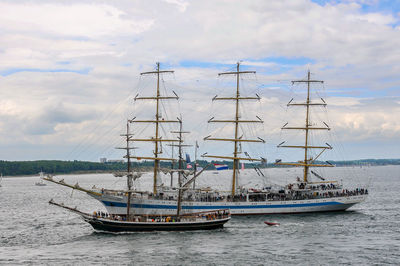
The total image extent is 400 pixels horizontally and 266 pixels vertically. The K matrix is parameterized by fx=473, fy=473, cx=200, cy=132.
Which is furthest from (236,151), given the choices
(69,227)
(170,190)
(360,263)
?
(360,263)

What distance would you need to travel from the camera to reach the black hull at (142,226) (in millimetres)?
57156

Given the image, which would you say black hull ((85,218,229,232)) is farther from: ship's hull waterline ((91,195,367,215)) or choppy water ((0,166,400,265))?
ship's hull waterline ((91,195,367,215))

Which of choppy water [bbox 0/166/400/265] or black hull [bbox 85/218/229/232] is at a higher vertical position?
black hull [bbox 85/218/229/232]

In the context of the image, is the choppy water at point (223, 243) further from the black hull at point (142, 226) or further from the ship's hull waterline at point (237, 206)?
the ship's hull waterline at point (237, 206)

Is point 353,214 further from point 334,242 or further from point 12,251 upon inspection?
point 12,251

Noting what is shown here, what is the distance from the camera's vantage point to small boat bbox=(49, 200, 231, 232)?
57156 millimetres

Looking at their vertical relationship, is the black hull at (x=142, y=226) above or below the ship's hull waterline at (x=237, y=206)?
below

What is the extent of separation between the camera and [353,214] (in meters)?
75.8

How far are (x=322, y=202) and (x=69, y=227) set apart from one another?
40.3 meters

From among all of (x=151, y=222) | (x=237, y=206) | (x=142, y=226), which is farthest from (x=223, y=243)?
(x=237, y=206)

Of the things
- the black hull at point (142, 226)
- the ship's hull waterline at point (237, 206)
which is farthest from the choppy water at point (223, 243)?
the ship's hull waterline at point (237, 206)

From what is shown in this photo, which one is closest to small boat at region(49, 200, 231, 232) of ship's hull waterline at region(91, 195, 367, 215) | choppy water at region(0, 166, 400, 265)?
choppy water at region(0, 166, 400, 265)

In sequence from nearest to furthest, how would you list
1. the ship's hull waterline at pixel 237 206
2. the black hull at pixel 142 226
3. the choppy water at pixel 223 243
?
the choppy water at pixel 223 243 < the black hull at pixel 142 226 < the ship's hull waterline at pixel 237 206

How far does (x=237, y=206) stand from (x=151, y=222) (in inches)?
789
